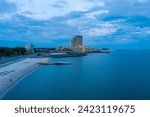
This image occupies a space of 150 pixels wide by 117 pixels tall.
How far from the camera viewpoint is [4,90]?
2111cm

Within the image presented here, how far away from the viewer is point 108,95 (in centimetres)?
2091

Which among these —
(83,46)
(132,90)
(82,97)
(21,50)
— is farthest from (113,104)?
(83,46)

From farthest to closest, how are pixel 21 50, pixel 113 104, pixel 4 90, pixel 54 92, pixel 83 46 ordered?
pixel 83 46
pixel 21 50
pixel 54 92
pixel 4 90
pixel 113 104

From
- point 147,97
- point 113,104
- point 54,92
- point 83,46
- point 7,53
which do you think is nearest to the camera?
point 113,104

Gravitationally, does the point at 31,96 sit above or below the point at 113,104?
below

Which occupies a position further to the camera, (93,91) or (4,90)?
(93,91)

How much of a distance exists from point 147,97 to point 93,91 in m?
4.79

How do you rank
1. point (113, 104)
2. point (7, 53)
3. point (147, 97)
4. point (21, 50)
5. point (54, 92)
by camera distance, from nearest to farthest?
point (113, 104), point (147, 97), point (54, 92), point (7, 53), point (21, 50)

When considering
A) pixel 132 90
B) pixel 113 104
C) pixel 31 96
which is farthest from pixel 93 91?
pixel 113 104

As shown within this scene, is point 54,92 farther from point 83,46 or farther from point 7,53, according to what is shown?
point 83,46

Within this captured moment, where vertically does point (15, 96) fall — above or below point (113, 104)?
below

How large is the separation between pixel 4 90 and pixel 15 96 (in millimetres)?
1508

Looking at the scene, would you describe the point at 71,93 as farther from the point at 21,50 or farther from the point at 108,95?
the point at 21,50

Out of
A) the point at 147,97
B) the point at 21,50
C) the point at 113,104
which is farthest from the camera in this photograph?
the point at 21,50
